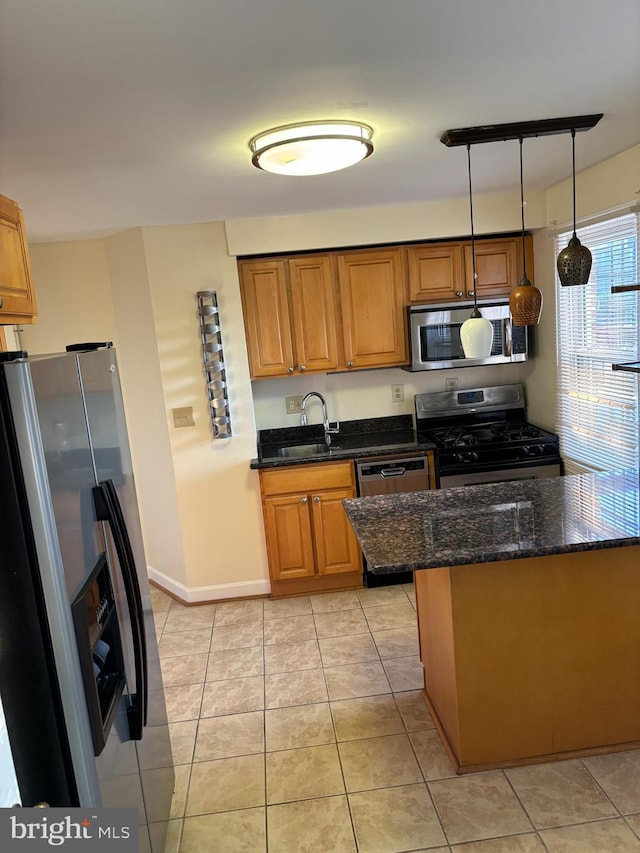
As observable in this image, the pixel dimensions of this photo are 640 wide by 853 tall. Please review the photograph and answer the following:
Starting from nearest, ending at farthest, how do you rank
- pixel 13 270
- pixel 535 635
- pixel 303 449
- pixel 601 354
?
pixel 13 270 → pixel 535 635 → pixel 601 354 → pixel 303 449

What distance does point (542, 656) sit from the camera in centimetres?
224

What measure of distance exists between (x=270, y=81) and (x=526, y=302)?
3.91 feet

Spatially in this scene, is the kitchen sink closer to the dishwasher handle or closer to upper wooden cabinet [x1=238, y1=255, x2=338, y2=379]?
the dishwasher handle

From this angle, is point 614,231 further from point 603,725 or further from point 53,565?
point 53,565

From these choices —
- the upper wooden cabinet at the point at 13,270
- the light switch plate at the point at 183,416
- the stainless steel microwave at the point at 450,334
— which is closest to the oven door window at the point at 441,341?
the stainless steel microwave at the point at 450,334

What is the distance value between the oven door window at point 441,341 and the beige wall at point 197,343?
0.49m

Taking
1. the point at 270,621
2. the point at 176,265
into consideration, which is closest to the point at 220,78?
the point at 176,265

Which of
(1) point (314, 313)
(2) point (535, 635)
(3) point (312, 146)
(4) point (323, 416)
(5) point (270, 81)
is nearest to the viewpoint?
(5) point (270, 81)

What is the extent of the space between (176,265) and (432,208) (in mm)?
1638

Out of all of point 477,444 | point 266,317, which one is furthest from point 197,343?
point 477,444

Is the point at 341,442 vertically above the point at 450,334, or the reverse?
the point at 450,334

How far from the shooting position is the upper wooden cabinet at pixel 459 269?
3846mm

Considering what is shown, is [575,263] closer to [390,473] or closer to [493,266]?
[493,266]

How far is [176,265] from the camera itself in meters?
3.65
